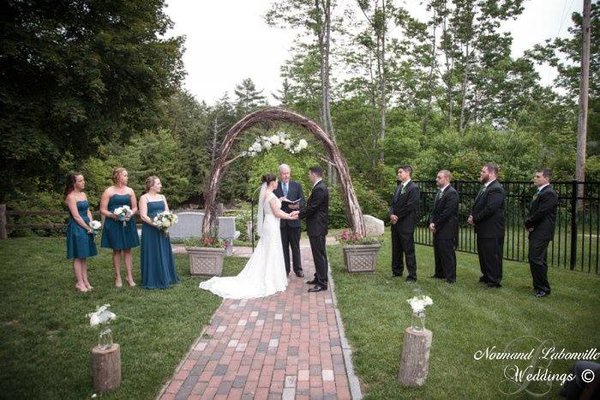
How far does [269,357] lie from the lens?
4324 millimetres

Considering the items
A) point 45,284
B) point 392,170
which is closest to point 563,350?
point 45,284

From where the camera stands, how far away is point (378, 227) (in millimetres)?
14805

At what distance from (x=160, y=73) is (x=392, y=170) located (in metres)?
12.4

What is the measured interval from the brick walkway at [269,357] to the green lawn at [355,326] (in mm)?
172

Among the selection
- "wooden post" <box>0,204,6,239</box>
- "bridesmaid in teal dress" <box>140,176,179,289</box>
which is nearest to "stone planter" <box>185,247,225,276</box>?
"bridesmaid in teal dress" <box>140,176,179,289</box>

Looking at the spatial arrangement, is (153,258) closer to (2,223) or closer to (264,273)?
(264,273)

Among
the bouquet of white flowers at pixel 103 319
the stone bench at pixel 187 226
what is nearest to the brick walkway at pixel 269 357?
the bouquet of white flowers at pixel 103 319

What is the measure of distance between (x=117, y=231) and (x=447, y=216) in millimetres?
6008

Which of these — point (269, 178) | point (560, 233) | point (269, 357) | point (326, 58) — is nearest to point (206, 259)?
point (269, 178)

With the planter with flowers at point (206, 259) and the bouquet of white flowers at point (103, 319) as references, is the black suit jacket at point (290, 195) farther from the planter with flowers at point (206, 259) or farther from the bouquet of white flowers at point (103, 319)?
the bouquet of white flowers at point (103, 319)

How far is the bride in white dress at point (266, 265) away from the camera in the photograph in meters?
7.06

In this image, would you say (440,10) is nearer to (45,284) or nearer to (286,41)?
(286,41)

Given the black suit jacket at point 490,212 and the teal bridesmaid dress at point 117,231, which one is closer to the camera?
the black suit jacket at point 490,212
